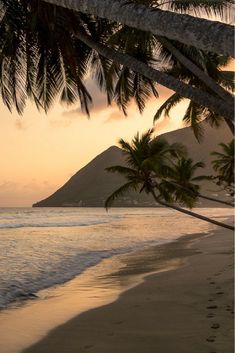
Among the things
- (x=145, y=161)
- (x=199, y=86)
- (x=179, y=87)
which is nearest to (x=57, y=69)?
(x=199, y=86)

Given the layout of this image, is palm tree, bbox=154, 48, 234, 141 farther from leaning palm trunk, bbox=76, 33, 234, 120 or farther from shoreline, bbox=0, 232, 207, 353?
shoreline, bbox=0, 232, 207, 353

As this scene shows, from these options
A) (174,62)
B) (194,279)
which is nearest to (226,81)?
(174,62)

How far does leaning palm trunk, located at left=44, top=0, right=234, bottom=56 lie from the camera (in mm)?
3518

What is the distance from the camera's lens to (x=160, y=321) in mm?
8008

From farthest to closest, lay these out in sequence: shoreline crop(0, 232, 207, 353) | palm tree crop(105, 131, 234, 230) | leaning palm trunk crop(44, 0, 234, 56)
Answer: palm tree crop(105, 131, 234, 230) < shoreline crop(0, 232, 207, 353) < leaning palm trunk crop(44, 0, 234, 56)

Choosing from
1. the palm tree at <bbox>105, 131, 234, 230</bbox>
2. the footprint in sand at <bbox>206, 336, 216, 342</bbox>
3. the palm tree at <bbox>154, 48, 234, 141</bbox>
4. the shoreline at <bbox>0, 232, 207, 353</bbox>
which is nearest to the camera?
the footprint in sand at <bbox>206, 336, 216, 342</bbox>

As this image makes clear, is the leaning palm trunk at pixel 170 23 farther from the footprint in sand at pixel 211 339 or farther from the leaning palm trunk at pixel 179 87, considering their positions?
the footprint in sand at pixel 211 339

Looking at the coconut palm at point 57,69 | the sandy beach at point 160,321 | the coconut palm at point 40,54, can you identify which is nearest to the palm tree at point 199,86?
the coconut palm at point 57,69

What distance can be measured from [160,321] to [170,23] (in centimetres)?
562

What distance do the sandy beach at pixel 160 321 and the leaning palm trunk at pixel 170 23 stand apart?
4.25 m

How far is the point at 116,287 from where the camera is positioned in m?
11.8

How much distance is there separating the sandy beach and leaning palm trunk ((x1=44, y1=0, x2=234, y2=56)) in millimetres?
4249

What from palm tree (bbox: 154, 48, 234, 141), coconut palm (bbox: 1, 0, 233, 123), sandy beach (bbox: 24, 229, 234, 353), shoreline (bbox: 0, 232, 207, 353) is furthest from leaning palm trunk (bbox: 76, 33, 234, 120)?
shoreline (bbox: 0, 232, 207, 353)

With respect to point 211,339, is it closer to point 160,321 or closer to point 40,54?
point 160,321
